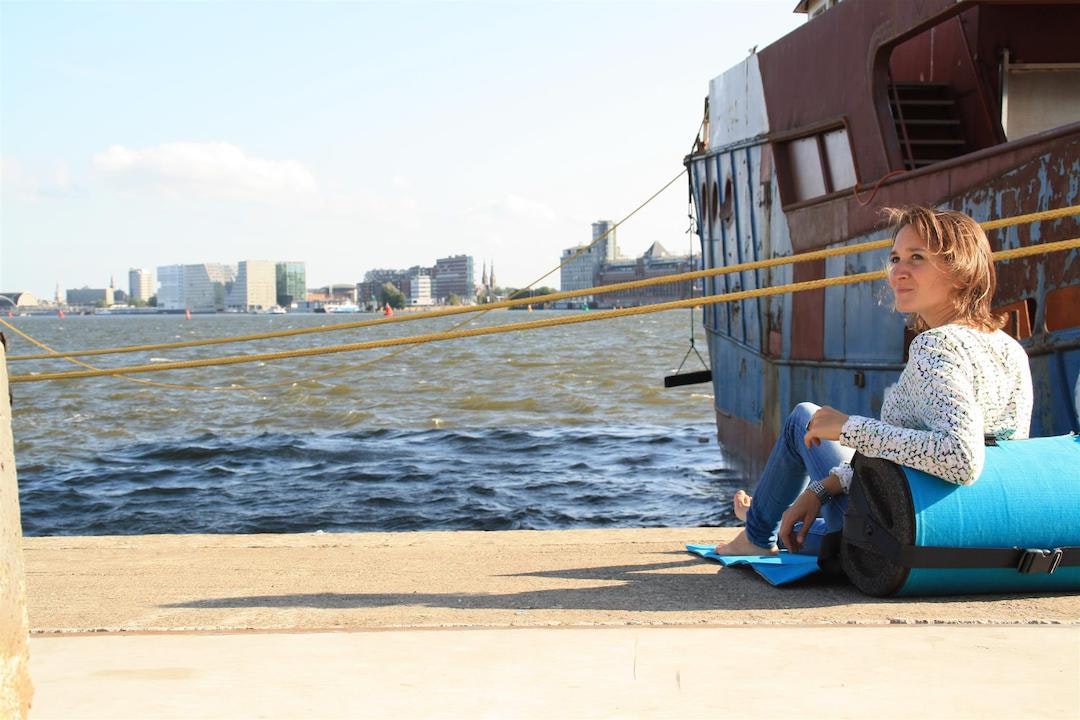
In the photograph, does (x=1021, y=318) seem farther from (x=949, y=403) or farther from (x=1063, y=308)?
(x=949, y=403)

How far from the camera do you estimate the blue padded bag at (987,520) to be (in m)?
3.37

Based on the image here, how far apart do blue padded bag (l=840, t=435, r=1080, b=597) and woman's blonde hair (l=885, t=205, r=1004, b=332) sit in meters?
0.43

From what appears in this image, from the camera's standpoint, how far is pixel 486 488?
12516 millimetres

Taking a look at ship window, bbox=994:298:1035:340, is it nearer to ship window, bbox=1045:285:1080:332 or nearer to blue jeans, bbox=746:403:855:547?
ship window, bbox=1045:285:1080:332

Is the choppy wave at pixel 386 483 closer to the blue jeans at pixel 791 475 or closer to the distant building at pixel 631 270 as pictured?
the blue jeans at pixel 791 475

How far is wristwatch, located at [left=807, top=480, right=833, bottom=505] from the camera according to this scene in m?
3.86

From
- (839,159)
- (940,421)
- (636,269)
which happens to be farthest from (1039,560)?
(636,269)

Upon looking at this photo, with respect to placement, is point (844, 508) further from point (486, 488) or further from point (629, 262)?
point (629, 262)

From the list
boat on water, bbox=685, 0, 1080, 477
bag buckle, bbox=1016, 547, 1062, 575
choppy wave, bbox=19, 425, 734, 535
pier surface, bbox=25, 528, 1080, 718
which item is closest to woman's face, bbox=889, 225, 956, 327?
bag buckle, bbox=1016, 547, 1062, 575

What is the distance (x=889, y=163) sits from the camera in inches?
319

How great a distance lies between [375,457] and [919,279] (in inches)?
484

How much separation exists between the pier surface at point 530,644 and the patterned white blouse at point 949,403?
49 cm

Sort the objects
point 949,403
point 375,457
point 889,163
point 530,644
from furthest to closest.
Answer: point 375,457, point 889,163, point 949,403, point 530,644

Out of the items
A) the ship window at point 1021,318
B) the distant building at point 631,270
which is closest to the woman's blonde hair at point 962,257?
the ship window at point 1021,318
